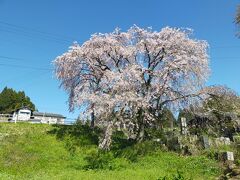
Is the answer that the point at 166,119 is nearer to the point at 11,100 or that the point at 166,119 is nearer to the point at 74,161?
the point at 74,161

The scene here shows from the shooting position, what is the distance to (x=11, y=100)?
300 feet

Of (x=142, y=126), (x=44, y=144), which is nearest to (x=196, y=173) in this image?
(x=142, y=126)

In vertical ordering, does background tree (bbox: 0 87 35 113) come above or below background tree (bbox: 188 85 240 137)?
above

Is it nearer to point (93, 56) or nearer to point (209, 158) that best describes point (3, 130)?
point (93, 56)

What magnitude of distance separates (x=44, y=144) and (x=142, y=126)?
8.97 meters

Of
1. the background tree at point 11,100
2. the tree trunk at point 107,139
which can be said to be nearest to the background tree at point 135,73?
the tree trunk at point 107,139

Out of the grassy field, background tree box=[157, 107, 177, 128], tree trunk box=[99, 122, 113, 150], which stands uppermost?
background tree box=[157, 107, 177, 128]

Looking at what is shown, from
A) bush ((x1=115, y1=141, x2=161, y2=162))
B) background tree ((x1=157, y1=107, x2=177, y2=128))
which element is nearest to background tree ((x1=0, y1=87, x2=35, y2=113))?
background tree ((x1=157, y1=107, x2=177, y2=128))

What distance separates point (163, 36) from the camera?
3117 centimetres

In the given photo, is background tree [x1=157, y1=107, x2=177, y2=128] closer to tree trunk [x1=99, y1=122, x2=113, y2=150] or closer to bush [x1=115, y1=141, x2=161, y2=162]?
bush [x1=115, y1=141, x2=161, y2=162]

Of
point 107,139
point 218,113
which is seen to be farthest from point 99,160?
point 218,113

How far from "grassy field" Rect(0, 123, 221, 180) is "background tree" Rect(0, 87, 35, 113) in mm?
59428

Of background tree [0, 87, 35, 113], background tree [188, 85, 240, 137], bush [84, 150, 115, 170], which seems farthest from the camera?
background tree [0, 87, 35, 113]

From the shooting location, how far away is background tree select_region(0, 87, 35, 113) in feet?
294
